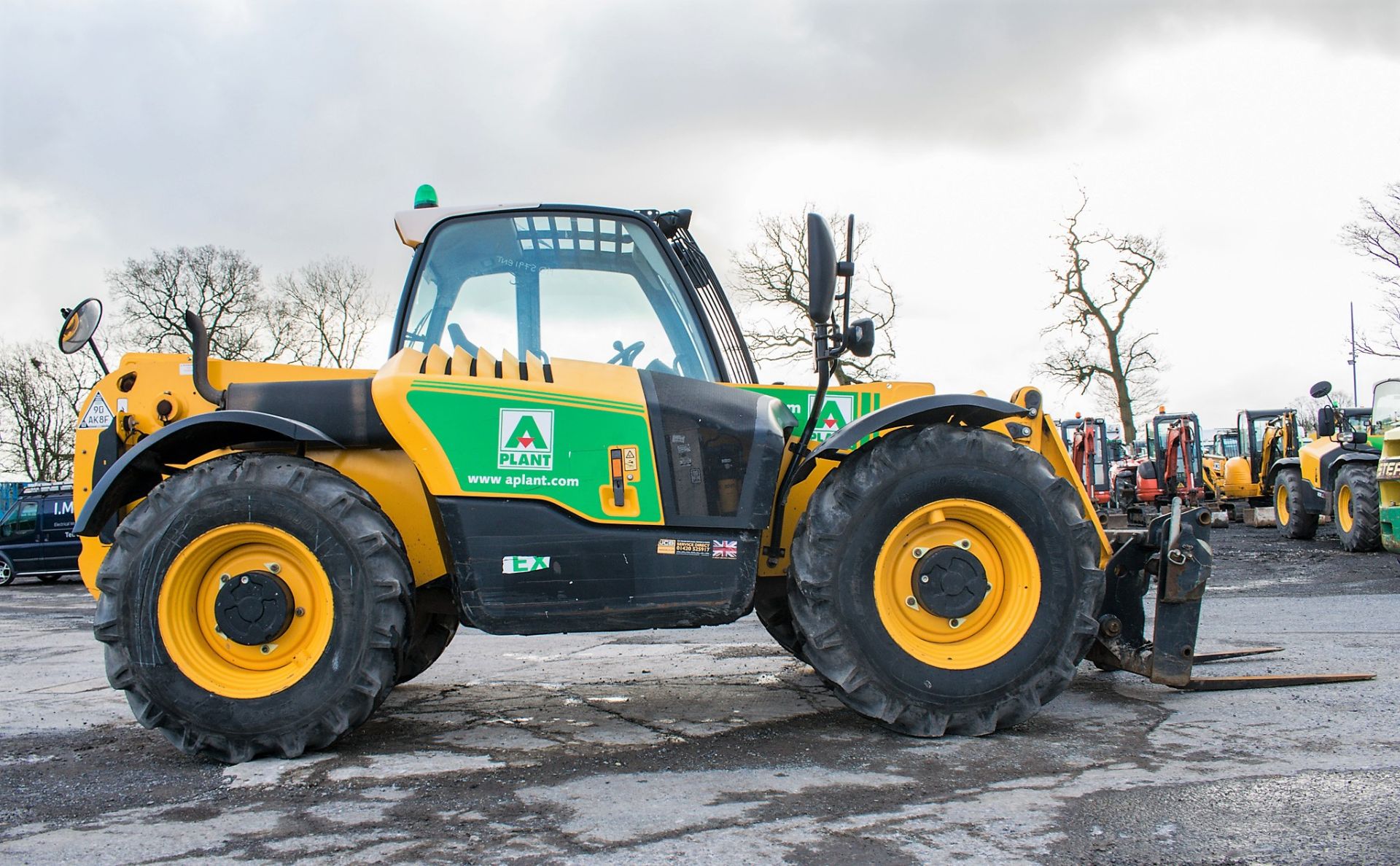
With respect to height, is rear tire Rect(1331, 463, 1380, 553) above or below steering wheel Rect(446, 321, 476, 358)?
below

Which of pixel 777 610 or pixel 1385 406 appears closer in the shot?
pixel 777 610

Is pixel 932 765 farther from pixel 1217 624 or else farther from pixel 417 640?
pixel 1217 624

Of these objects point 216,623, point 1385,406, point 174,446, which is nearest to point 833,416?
point 216,623

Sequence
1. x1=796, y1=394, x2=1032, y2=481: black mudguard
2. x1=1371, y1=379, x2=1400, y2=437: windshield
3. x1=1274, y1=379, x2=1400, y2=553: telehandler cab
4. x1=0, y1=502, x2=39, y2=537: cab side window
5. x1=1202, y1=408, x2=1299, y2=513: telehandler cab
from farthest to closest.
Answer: x1=1202, y1=408, x2=1299, y2=513: telehandler cab
x1=0, y1=502, x2=39, y2=537: cab side window
x1=1371, y1=379, x2=1400, y2=437: windshield
x1=1274, y1=379, x2=1400, y2=553: telehandler cab
x1=796, y1=394, x2=1032, y2=481: black mudguard

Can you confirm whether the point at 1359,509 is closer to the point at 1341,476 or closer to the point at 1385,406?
the point at 1341,476

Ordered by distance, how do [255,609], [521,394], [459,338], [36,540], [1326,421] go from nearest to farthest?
[255,609] < [521,394] < [459,338] < [1326,421] < [36,540]

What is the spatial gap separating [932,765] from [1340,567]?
11688 millimetres

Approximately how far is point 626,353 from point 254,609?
1784mm

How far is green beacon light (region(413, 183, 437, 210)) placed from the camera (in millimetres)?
4773

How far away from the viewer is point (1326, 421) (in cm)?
1675

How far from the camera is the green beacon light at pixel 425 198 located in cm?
477

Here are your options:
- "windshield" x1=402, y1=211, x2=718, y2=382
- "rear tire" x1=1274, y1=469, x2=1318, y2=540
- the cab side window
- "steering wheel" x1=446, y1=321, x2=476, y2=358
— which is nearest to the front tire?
"steering wheel" x1=446, y1=321, x2=476, y2=358

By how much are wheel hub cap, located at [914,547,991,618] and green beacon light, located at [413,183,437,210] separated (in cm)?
269

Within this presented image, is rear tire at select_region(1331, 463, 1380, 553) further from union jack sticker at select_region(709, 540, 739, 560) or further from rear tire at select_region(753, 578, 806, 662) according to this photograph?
union jack sticker at select_region(709, 540, 739, 560)
